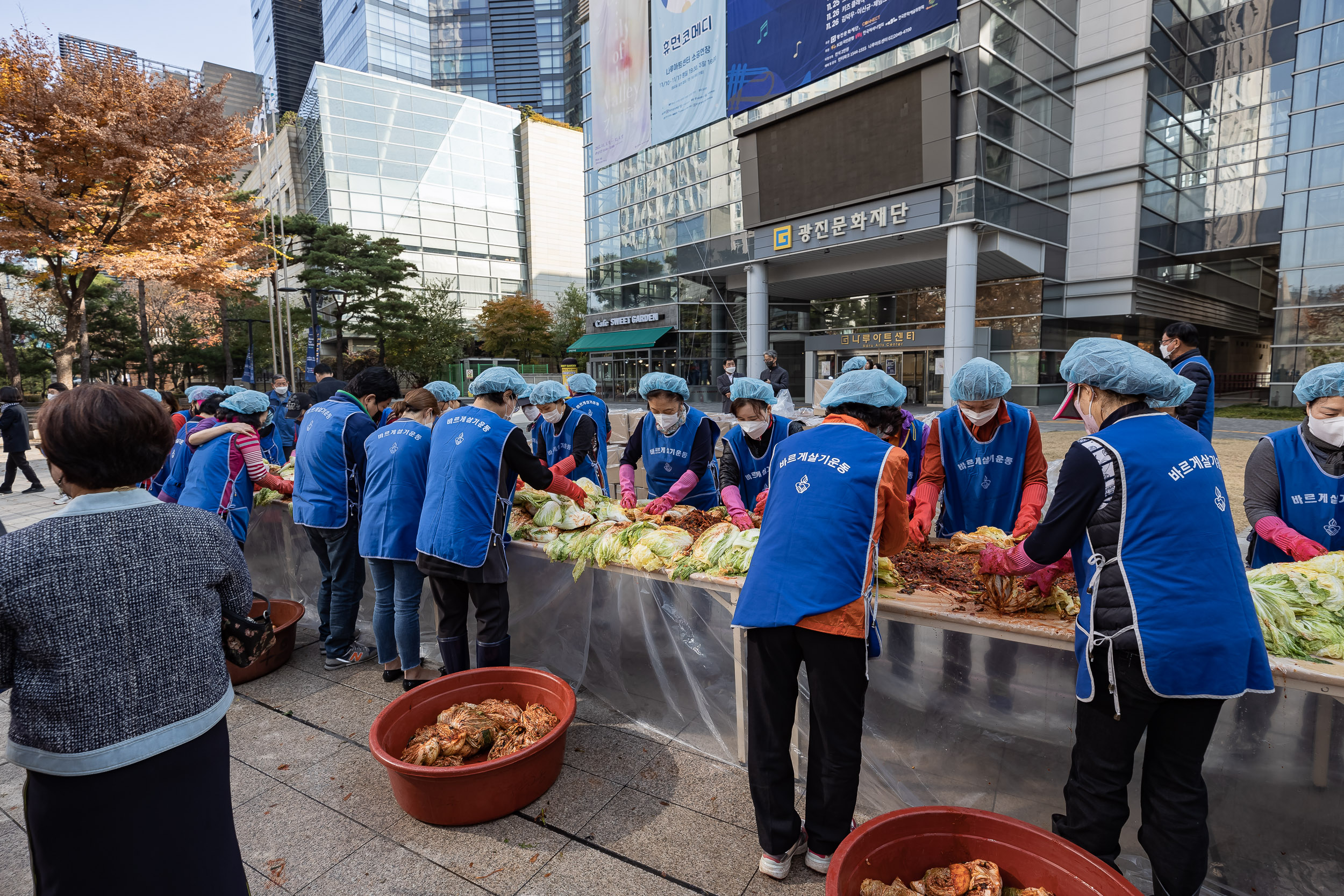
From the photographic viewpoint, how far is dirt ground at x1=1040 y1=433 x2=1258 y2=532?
6.90 meters

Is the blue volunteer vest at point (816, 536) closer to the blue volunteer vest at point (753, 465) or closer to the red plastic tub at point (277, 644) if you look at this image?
the blue volunteer vest at point (753, 465)

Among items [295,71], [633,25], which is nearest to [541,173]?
[633,25]

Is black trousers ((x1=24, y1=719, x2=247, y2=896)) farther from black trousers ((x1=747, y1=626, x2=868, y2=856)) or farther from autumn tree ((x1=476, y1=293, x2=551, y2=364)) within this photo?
autumn tree ((x1=476, y1=293, x2=551, y2=364))

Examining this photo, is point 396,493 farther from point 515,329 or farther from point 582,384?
point 515,329

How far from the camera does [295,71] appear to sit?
76.8m

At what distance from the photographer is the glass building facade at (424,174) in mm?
39625

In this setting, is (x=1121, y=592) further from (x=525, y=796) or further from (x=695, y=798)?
(x=525, y=796)

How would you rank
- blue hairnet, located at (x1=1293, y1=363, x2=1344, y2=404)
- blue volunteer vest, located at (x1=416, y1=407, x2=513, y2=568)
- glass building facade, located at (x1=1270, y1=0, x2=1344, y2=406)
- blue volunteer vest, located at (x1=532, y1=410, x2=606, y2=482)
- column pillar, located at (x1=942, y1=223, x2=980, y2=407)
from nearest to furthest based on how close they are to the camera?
blue hairnet, located at (x1=1293, y1=363, x2=1344, y2=404) → blue volunteer vest, located at (x1=416, y1=407, x2=513, y2=568) → blue volunteer vest, located at (x1=532, y1=410, x2=606, y2=482) → glass building facade, located at (x1=1270, y1=0, x2=1344, y2=406) → column pillar, located at (x1=942, y1=223, x2=980, y2=407)

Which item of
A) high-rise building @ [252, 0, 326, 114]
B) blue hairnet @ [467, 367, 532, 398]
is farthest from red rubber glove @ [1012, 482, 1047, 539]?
high-rise building @ [252, 0, 326, 114]

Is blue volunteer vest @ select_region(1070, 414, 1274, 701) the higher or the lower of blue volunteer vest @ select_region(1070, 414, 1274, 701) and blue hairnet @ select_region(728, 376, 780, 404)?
the lower

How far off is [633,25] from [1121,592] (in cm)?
2863

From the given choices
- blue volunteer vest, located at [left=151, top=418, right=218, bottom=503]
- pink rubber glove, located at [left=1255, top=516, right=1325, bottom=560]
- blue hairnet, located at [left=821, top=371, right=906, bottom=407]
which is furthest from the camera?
blue volunteer vest, located at [left=151, top=418, right=218, bottom=503]

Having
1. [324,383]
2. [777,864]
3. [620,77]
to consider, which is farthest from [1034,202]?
[777,864]

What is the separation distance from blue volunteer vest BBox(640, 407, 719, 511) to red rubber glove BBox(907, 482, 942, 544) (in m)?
1.65
